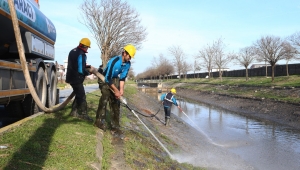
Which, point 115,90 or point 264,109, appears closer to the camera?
point 115,90

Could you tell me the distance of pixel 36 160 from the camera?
14.5 feet

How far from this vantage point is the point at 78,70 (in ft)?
24.7

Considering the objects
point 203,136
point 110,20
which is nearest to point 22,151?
point 203,136

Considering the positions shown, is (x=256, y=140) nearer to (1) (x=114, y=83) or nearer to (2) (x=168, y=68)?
(1) (x=114, y=83)

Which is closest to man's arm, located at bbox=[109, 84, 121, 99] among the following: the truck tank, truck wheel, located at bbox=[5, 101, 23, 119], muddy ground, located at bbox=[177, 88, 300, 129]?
the truck tank

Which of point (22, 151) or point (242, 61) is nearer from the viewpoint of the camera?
point (22, 151)

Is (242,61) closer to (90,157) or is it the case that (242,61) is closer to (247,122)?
(247,122)

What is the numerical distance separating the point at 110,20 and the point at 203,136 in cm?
1622

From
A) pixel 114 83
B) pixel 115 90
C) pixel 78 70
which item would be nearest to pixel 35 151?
pixel 115 90

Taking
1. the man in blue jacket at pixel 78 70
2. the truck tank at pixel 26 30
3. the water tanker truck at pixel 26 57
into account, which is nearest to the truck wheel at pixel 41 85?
the water tanker truck at pixel 26 57

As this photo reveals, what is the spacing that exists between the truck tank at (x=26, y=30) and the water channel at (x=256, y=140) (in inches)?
298

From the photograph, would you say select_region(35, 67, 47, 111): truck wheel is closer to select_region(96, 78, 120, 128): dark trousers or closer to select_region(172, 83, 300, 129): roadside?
select_region(96, 78, 120, 128): dark trousers

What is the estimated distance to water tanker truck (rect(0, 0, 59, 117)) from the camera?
20.6ft

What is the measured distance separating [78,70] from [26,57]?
1.87m
